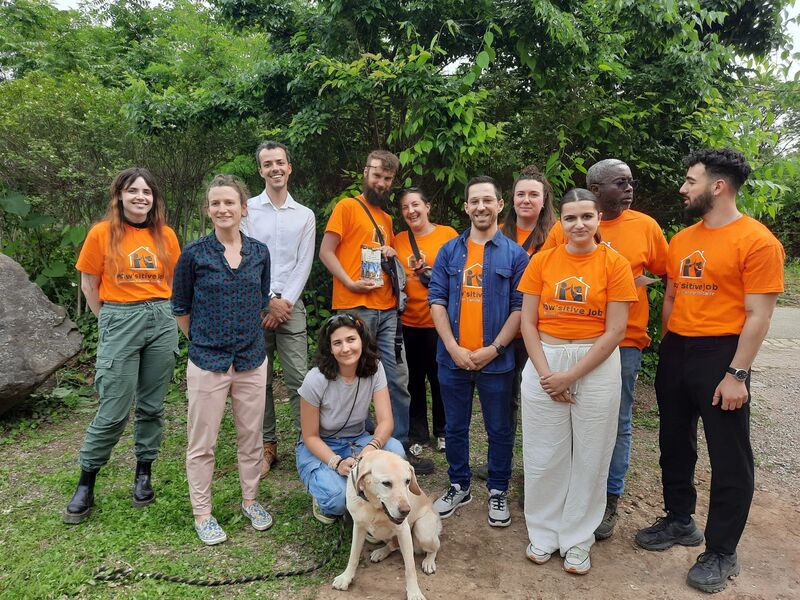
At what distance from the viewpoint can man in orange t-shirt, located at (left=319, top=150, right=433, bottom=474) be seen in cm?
401

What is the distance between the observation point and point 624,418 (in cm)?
328

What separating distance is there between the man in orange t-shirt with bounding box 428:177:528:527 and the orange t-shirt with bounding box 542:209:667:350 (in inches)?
18.6

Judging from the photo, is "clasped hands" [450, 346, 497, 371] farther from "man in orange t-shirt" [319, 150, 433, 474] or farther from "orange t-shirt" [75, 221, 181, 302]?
"orange t-shirt" [75, 221, 181, 302]

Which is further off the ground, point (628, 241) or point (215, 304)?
point (628, 241)

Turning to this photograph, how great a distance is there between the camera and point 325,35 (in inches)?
226

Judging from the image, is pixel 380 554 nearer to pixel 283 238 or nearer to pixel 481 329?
pixel 481 329

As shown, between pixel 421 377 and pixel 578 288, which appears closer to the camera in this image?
pixel 578 288

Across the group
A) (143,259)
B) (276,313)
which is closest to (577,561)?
(276,313)

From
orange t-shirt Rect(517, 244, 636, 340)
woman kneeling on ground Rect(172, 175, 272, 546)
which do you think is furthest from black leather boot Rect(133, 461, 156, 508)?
orange t-shirt Rect(517, 244, 636, 340)

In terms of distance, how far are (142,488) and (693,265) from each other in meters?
3.58

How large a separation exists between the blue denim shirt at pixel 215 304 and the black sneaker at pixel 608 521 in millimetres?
2273

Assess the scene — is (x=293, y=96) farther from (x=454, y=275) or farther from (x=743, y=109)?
(x=743, y=109)

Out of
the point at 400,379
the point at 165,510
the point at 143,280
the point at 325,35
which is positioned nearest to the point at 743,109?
the point at 325,35

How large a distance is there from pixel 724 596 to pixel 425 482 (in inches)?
74.9
